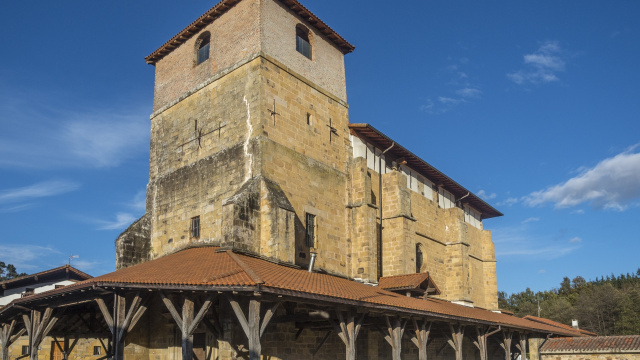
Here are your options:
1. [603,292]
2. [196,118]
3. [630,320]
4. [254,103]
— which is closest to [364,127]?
[254,103]

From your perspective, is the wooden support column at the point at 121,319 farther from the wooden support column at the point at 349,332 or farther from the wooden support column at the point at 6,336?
the wooden support column at the point at 6,336

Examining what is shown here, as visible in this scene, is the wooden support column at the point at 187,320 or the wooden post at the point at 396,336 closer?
the wooden support column at the point at 187,320

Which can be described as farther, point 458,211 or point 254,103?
point 458,211

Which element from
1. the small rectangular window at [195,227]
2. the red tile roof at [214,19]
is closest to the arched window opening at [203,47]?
the red tile roof at [214,19]

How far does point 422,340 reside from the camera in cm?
1611

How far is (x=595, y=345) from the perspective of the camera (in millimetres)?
21406

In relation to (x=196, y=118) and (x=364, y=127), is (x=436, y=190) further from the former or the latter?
(x=196, y=118)

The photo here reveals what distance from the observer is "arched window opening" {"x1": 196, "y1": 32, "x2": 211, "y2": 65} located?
2097 cm

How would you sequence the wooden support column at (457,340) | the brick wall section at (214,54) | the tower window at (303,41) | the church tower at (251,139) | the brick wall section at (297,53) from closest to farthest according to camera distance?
the church tower at (251,139) → the wooden support column at (457,340) → the brick wall section at (214,54) → the brick wall section at (297,53) → the tower window at (303,41)

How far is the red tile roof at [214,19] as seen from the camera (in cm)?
2009

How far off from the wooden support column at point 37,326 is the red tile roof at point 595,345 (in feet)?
61.9

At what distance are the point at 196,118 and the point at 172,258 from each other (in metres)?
6.02

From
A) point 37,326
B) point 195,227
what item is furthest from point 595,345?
point 37,326

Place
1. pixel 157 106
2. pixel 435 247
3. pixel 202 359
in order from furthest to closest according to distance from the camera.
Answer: pixel 435 247
pixel 157 106
pixel 202 359
